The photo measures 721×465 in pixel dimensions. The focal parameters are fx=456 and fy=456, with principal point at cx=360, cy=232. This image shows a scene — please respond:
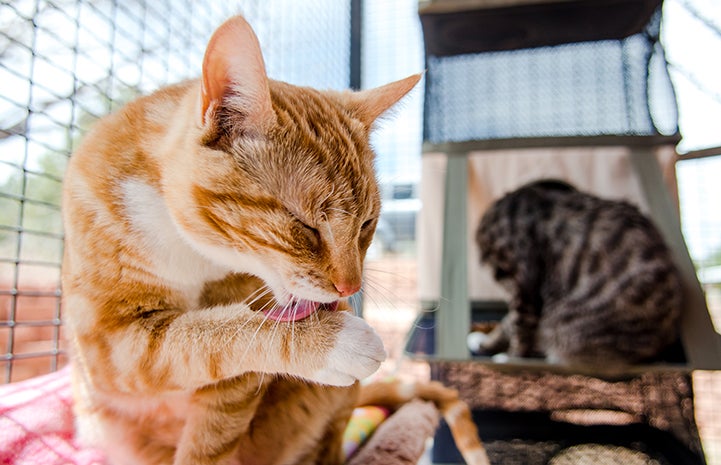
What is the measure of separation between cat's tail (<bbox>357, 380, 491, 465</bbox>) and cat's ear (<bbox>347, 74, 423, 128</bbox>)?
2.33ft

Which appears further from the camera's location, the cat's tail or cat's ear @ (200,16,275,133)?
the cat's tail

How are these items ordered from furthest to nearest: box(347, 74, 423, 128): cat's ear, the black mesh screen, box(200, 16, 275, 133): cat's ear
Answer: the black mesh screen, box(347, 74, 423, 128): cat's ear, box(200, 16, 275, 133): cat's ear

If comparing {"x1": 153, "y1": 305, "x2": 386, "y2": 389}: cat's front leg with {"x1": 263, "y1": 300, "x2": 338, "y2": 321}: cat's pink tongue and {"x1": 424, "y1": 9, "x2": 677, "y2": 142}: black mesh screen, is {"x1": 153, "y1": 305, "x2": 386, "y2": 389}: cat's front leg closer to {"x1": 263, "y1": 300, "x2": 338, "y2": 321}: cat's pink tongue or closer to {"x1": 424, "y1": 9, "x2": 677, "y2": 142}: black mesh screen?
{"x1": 263, "y1": 300, "x2": 338, "y2": 321}: cat's pink tongue

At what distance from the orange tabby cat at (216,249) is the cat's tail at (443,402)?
565mm

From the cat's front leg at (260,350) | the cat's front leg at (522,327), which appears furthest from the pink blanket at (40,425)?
the cat's front leg at (522,327)

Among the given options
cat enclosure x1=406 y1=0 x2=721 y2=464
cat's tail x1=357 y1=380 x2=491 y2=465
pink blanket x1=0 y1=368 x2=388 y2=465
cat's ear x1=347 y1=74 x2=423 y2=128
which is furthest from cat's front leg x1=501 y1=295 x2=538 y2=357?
cat's ear x1=347 y1=74 x2=423 y2=128

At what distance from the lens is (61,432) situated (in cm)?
95

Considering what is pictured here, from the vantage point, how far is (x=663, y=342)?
58.3 inches

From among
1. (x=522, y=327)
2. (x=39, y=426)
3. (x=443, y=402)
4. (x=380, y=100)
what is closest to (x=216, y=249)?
(x=380, y=100)

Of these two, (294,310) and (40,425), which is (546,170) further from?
(40,425)

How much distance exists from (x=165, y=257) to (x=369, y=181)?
0.33 metres

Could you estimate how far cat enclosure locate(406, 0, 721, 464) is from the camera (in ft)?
4.62

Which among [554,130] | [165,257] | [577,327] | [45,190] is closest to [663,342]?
[577,327]

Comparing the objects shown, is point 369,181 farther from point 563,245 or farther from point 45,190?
point 563,245
